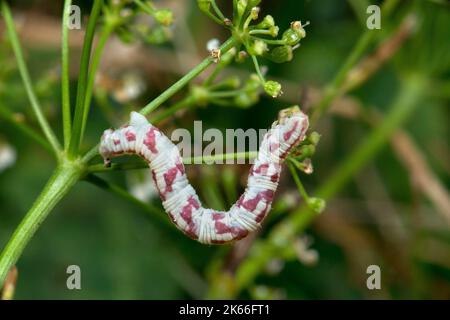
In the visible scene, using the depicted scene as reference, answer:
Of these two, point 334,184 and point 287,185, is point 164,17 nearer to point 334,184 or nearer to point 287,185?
point 334,184

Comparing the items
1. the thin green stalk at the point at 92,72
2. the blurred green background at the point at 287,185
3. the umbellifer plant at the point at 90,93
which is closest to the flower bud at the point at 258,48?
the umbellifer plant at the point at 90,93

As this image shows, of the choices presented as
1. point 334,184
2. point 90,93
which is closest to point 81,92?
point 90,93

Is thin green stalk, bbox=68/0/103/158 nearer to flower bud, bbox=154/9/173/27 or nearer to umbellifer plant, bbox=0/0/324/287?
umbellifer plant, bbox=0/0/324/287
